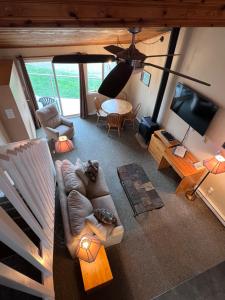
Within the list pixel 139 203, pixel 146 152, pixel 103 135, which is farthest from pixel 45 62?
pixel 139 203

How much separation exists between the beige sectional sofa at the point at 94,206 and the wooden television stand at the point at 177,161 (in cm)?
161

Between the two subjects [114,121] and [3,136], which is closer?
[3,136]

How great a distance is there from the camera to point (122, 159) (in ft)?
15.0

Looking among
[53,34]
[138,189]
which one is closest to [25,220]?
[138,189]

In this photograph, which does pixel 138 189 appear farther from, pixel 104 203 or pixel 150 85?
pixel 150 85

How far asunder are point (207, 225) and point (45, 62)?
5642mm

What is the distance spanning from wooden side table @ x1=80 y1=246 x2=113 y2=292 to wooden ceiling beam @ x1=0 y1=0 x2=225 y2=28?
9.23 ft

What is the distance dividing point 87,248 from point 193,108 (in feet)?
10.3

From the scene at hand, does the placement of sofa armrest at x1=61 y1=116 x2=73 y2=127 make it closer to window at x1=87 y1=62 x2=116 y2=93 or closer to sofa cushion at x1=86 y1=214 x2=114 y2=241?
window at x1=87 y1=62 x2=116 y2=93

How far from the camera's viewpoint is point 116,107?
17.1ft

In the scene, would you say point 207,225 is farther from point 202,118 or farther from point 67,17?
point 67,17

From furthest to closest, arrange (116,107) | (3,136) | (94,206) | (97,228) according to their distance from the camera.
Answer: (116,107) → (3,136) → (94,206) → (97,228)

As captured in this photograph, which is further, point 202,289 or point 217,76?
point 217,76

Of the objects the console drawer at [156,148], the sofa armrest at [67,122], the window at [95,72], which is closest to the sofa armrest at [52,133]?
the sofa armrest at [67,122]
